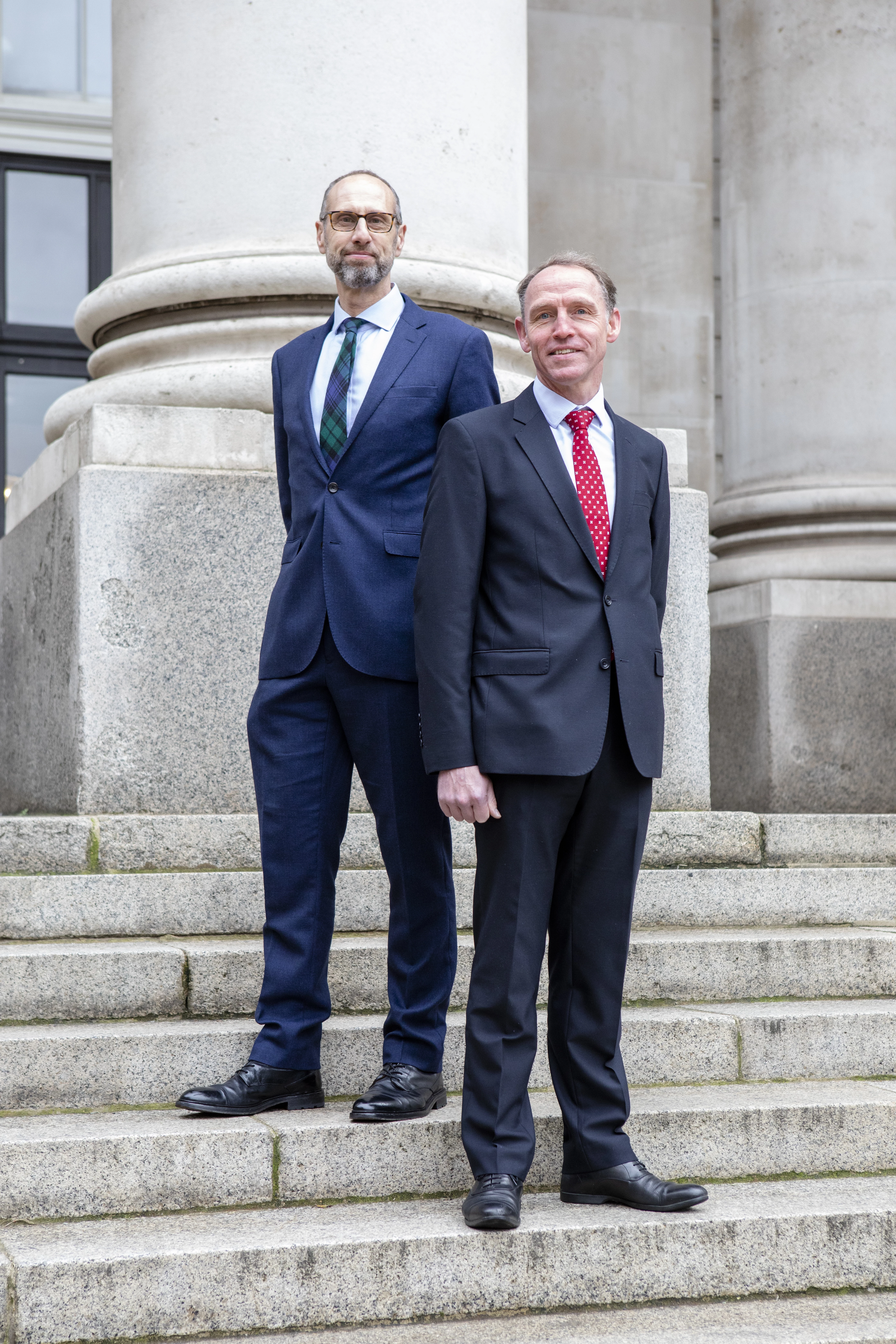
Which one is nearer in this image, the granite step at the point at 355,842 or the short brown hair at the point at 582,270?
the short brown hair at the point at 582,270

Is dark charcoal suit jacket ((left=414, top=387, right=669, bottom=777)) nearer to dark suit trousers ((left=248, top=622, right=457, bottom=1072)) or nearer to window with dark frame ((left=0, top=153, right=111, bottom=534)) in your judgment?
dark suit trousers ((left=248, top=622, right=457, bottom=1072))

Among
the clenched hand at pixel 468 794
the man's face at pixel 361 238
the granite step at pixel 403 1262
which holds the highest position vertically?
the man's face at pixel 361 238

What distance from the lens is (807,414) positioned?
808 cm

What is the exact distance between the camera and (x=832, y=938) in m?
4.77

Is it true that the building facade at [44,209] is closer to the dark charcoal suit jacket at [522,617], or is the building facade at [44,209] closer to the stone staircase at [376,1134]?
the stone staircase at [376,1134]

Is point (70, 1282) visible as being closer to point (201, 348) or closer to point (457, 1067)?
point (457, 1067)

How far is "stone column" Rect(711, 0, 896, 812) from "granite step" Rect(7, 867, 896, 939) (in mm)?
2131

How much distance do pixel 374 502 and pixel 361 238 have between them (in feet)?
2.06

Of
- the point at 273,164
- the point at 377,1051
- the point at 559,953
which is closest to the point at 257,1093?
the point at 377,1051

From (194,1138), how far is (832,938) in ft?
7.05

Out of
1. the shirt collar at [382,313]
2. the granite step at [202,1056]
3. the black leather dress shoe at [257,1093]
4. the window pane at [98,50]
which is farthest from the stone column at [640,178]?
the black leather dress shoe at [257,1093]

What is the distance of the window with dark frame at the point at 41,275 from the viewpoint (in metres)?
11.0

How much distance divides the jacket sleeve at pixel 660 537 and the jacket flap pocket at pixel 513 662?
1.25 ft

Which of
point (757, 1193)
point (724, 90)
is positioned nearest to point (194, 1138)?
point (757, 1193)
